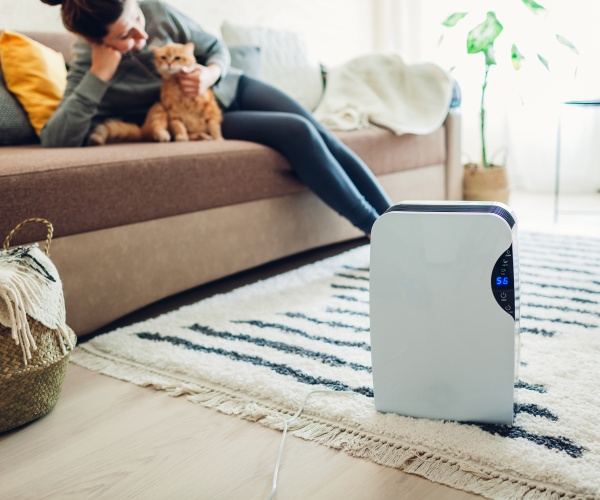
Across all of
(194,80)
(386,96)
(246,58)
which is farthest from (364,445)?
(386,96)

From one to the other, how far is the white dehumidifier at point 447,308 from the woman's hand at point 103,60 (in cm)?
110

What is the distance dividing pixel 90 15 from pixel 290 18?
72.2 inches

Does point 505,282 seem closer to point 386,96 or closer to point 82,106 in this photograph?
point 82,106

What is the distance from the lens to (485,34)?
2.59 m

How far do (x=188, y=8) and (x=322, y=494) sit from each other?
233 centimetres

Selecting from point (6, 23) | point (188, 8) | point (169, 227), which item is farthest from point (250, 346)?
point (188, 8)

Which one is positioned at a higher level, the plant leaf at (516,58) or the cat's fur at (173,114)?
the plant leaf at (516,58)

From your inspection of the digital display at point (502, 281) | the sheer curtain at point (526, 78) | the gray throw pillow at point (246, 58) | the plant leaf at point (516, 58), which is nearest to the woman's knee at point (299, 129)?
the gray throw pillow at point (246, 58)

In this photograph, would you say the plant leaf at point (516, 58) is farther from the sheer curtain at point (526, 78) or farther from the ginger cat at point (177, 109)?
the ginger cat at point (177, 109)

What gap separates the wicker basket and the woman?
0.79 metres

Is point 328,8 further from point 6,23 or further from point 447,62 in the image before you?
point 6,23

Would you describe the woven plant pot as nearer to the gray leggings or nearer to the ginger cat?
the gray leggings

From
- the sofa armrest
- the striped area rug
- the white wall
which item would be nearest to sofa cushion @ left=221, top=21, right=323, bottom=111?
the white wall

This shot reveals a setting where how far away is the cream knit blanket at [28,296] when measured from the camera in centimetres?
100
